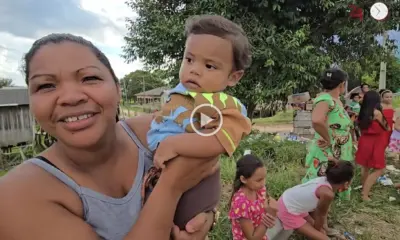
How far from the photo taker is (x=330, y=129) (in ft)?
12.5

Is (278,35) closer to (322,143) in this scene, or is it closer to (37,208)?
(322,143)

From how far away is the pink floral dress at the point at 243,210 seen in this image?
290 centimetres

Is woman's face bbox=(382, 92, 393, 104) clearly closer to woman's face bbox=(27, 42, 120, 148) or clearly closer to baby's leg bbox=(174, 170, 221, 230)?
baby's leg bbox=(174, 170, 221, 230)

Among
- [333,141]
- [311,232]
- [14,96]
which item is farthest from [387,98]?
[14,96]

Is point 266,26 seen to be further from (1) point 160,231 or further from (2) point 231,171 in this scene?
(1) point 160,231

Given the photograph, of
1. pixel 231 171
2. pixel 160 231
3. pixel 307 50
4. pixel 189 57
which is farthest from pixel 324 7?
pixel 160 231

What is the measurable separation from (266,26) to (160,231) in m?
→ 6.53

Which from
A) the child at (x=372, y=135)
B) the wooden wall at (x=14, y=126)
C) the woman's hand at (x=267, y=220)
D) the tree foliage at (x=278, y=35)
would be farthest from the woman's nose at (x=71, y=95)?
the wooden wall at (x=14, y=126)

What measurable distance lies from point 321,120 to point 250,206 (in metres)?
1.32

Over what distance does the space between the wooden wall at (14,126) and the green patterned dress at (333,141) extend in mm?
11296

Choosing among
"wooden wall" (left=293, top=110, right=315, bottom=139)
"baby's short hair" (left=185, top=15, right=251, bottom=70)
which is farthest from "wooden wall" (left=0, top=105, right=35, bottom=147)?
"baby's short hair" (left=185, top=15, right=251, bottom=70)

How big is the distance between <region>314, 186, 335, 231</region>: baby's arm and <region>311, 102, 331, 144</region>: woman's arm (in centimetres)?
60

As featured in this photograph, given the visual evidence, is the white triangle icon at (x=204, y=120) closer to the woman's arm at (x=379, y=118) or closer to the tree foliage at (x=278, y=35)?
the woman's arm at (x=379, y=118)

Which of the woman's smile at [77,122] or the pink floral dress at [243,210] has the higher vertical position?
the woman's smile at [77,122]
